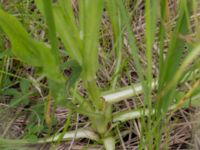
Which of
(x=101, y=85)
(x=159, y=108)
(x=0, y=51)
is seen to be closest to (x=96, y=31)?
(x=159, y=108)

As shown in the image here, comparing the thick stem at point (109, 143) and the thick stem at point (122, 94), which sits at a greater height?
the thick stem at point (122, 94)

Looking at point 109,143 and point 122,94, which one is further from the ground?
point 122,94

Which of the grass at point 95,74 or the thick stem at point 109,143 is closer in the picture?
the grass at point 95,74

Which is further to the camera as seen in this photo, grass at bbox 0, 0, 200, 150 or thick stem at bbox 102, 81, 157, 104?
thick stem at bbox 102, 81, 157, 104

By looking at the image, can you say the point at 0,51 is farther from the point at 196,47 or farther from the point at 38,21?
the point at 196,47

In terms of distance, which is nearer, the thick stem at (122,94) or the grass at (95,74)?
the grass at (95,74)

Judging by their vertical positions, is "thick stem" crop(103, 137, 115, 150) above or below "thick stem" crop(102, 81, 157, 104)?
below

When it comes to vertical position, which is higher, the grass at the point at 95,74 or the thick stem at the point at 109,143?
the grass at the point at 95,74

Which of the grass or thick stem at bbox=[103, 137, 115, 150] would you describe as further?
thick stem at bbox=[103, 137, 115, 150]
